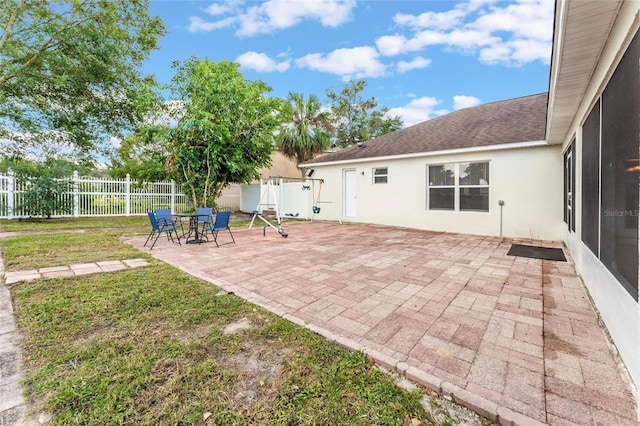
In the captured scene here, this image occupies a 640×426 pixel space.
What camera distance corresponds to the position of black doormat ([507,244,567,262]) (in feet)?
18.0

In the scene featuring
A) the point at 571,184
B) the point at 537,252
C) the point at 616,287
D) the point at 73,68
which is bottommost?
the point at 537,252

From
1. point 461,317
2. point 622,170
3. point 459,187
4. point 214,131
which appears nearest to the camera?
point 622,170

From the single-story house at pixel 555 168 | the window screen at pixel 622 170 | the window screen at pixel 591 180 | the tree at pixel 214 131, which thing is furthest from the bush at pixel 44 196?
the window screen at pixel 591 180

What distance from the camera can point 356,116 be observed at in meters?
26.6

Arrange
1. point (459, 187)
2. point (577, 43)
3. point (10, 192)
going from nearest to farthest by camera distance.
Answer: point (577, 43) < point (459, 187) < point (10, 192)

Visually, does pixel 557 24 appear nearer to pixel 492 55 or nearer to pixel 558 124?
pixel 558 124

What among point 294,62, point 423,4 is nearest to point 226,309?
point 423,4

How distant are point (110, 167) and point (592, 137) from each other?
19.0m

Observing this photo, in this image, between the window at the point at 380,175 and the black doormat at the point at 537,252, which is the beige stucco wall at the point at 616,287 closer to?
the black doormat at the point at 537,252

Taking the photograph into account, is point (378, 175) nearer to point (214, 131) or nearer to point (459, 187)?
Result: point (459, 187)

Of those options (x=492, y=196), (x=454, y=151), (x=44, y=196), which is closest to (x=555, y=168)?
(x=492, y=196)

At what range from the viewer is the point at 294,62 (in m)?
18.6

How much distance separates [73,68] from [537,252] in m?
15.7

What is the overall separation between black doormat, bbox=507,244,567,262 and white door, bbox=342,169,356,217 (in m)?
6.23
